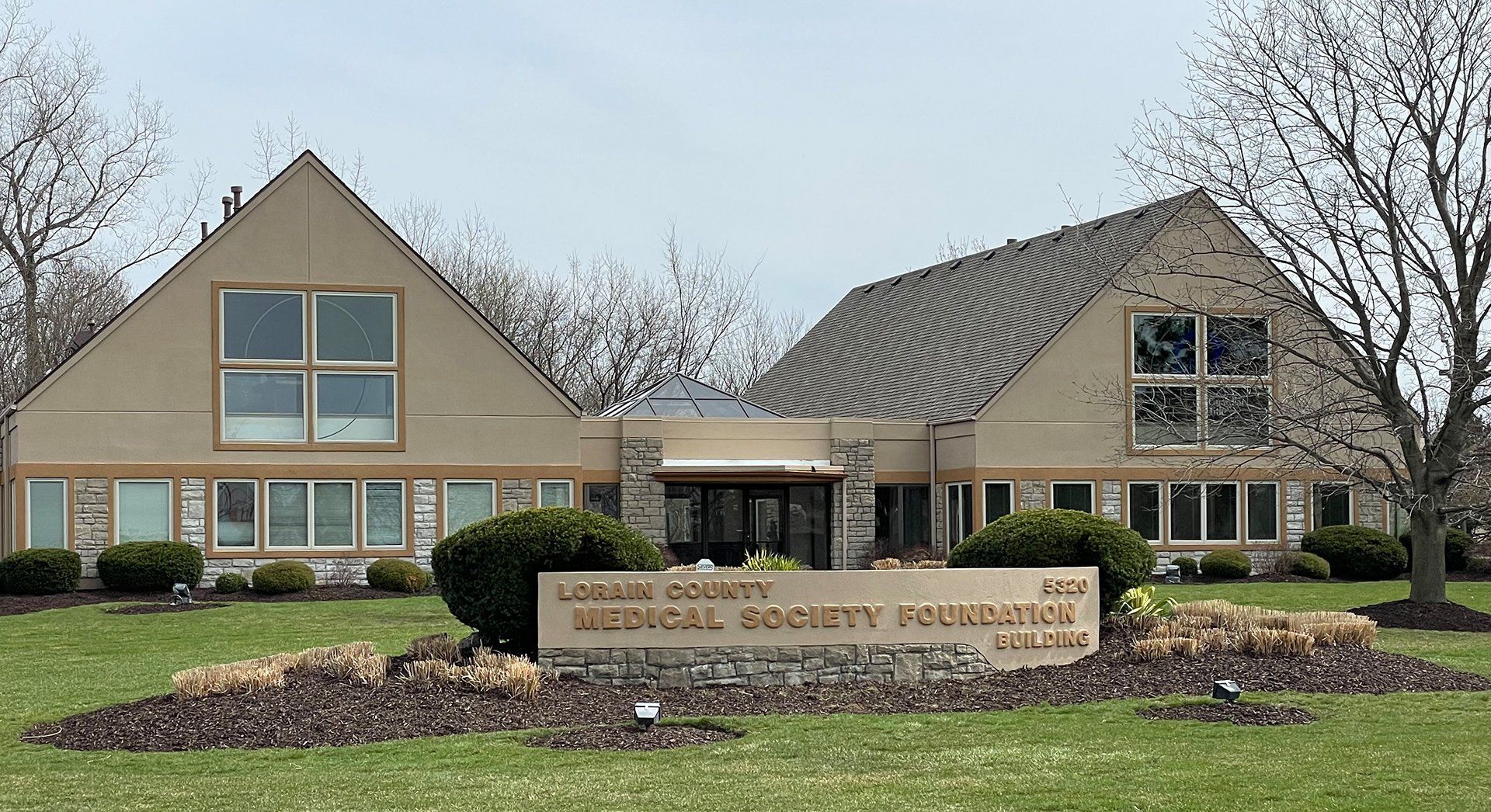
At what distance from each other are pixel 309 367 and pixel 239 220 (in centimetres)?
295

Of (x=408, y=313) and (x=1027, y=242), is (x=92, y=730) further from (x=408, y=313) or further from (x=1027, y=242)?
(x=1027, y=242)

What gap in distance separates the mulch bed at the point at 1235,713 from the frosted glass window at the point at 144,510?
67.7 ft

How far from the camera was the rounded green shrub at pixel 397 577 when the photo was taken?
27734 millimetres

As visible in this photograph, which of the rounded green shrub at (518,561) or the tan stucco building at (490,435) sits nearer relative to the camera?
the rounded green shrub at (518,561)

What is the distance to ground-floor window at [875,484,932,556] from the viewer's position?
32938mm

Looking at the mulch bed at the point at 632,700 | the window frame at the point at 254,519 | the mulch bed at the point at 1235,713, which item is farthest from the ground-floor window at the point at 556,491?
the mulch bed at the point at 1235,713

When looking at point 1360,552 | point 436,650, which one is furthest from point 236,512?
point 1360,552

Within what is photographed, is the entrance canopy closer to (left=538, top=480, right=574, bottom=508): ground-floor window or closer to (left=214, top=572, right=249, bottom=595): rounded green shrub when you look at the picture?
(left=538, top=480, right=574, bottom=508): ground-floor window

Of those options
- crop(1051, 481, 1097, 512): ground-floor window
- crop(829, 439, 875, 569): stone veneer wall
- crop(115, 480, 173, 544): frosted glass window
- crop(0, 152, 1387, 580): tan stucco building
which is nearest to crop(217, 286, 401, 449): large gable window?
crop(0, 152, 1387, 580): tan stucco building

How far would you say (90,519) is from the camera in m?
27.7

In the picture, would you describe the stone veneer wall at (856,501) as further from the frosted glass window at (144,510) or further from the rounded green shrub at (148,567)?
the frosted glass window at (144,510)

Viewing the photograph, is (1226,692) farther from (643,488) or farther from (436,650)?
(643,488)

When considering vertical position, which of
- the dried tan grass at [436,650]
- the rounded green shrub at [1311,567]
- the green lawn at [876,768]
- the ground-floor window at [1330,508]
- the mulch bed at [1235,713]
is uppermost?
the ground-floor window at [1330,508]

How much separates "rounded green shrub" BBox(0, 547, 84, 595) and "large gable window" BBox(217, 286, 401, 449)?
3.51 m
